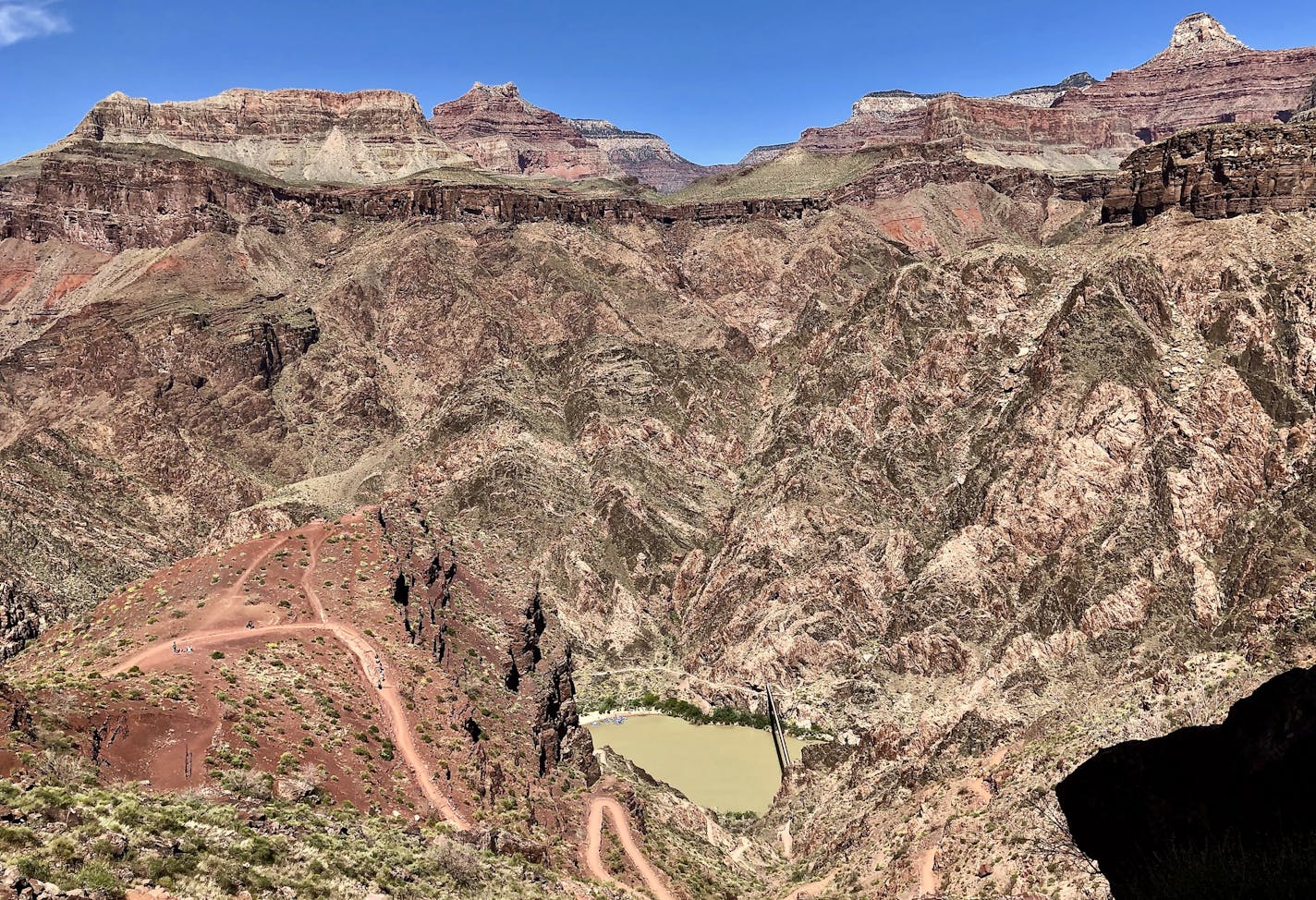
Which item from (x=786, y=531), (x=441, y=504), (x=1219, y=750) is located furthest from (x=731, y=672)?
(x=1219, y=750)

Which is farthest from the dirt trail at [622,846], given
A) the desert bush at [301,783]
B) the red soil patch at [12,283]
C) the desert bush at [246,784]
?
the red soil patch at [12,283]

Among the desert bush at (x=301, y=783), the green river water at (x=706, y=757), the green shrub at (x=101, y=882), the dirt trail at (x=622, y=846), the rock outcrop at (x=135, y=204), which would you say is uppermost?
the rock outcrop at (x=135, y=204)

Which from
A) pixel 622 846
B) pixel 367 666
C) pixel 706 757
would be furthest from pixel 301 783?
pixel 706 757

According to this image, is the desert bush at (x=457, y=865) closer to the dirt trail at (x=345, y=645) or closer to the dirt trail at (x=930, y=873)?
the dirt trail at (x=345, y=645)

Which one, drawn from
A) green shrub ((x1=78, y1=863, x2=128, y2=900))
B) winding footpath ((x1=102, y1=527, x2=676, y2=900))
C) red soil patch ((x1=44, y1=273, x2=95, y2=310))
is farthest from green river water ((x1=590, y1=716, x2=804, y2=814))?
red soil patch ((x1=44, y1=273, x2=95, y2=310))

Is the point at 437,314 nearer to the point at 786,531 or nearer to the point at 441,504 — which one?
the point at 441,504

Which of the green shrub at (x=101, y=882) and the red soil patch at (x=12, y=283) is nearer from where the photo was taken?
the green shrub at (x=101, y=882)
